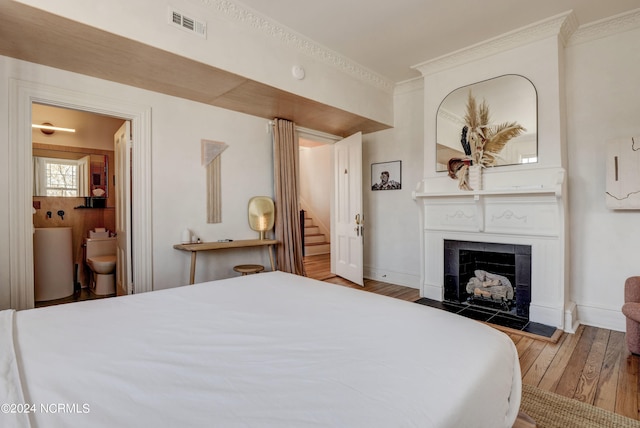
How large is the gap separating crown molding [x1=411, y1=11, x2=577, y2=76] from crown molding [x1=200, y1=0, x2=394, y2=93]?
24.1 inches

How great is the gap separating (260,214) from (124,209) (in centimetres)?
142

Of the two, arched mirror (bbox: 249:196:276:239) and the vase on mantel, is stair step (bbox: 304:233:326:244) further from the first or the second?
the vase on mantel

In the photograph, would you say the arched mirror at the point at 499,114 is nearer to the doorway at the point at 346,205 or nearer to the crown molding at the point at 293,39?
the crown molding at the point at 293,39

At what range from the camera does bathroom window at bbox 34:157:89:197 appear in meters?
4.11

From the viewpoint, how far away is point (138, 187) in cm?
302

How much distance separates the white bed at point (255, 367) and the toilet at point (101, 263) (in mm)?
2851

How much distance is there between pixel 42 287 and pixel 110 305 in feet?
10.2

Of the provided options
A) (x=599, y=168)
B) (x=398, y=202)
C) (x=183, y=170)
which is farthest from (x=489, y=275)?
(x=183, y=170)

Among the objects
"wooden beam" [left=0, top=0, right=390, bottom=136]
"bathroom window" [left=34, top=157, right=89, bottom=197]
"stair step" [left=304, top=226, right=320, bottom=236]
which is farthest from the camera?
"stair step" [left=304, top=226, right=320, bottom=236]

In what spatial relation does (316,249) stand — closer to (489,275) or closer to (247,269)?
(247,269)

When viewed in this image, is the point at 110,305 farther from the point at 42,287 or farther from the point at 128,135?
the point at 42,287

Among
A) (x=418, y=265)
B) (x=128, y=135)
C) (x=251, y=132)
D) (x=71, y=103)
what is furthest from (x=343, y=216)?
(x=71, y=103)

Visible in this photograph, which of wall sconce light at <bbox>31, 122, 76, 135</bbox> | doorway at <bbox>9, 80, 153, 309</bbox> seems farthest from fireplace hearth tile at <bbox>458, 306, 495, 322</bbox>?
wall sconce light at <bbox>31, 122, 76, 135</bbox>

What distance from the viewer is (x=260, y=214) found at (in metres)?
3.80
